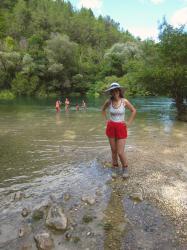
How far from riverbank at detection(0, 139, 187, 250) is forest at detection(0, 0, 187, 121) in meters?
14.9

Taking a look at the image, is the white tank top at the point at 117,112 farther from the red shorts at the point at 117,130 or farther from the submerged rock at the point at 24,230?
the submerged rock at the point at 24,230

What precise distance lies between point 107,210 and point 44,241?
71.4 inches

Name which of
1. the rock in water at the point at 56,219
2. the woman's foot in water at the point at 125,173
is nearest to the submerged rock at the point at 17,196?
the rock in water at the point at 56,219

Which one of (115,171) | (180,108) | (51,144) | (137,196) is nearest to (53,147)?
(51,144)

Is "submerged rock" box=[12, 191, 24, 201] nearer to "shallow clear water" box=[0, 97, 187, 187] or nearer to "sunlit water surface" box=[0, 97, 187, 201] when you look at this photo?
"sunlit water surface" box=[0, 97, 187, 201]

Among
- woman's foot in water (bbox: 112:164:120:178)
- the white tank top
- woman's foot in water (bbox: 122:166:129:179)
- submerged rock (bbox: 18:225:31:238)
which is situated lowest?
submerged rock (bbox: 18:225:31:238)

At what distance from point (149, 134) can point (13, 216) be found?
11.8 metres

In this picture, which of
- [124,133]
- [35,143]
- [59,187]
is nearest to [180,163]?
[124,133]

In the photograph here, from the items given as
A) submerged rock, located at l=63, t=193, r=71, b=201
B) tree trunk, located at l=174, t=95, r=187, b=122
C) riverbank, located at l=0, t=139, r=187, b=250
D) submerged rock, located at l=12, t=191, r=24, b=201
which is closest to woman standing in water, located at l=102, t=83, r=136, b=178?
riverbank, located at l=0, t=139, r=187, b=250

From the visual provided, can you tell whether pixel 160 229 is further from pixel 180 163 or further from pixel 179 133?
pixel 179 133

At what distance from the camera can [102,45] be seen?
113m

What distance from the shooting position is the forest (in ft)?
77.4

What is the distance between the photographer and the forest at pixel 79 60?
23.6 metres

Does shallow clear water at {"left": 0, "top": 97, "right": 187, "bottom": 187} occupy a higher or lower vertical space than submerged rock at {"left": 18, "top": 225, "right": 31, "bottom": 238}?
lower
